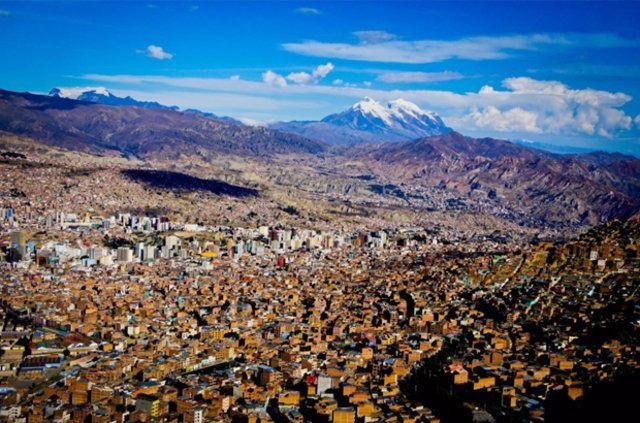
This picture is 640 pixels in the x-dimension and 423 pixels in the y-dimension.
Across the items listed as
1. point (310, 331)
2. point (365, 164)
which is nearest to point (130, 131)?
point (365, 164)

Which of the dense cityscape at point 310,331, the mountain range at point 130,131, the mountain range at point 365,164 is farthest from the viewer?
the mountain range at point 130,131

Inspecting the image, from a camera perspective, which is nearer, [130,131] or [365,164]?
[365,164]

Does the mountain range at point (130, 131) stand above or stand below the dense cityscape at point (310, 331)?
above

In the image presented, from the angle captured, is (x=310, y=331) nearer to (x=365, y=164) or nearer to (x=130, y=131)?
(x=365, y=164)

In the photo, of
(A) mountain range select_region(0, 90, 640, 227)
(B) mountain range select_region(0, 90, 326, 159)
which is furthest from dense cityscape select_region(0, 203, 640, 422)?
(B) mountain range select_region(0, 90, 326, 159)

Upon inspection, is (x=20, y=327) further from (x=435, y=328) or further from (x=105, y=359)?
(x=435, y=328)

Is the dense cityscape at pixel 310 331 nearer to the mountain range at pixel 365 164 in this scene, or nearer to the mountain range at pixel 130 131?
the mountain range at pixel 365 164

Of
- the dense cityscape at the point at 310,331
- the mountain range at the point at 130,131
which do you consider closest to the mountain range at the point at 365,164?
the mountain range at the point at 130,131

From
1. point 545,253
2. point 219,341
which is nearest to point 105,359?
point 219,341

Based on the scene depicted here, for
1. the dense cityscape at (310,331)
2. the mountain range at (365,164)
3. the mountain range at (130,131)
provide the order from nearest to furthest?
the dense cityscape at (310,331) → the mountain range at (365,164) → the mountain range at (130,131)

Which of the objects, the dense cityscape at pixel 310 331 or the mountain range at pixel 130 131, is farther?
the mountain range at pixel 130 131

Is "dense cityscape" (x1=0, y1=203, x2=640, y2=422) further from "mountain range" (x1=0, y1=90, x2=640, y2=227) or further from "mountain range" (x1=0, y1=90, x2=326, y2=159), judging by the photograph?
"mountain range" (x1=0, y1=90, x2=326, y2=159)
